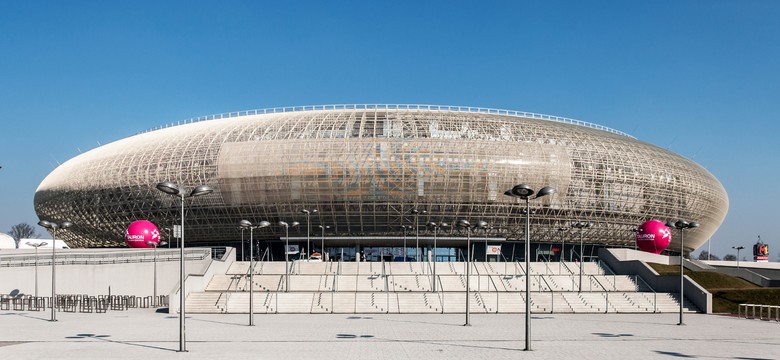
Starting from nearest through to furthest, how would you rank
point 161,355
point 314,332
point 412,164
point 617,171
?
point 161,355 → point 314,332 → point 412,164 → point 617,171

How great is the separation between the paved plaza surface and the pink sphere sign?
26.6 m

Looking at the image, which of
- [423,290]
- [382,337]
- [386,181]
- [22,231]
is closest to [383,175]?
[386,181]

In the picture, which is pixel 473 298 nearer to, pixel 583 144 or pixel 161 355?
pixel 161 355

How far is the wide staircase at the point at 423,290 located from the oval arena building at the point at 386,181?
12475 millimetres

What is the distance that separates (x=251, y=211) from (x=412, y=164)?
1587 centimetres

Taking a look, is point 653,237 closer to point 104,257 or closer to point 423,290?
point 423,290

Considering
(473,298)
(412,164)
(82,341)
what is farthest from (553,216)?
(82,341)

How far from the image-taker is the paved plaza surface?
76.9 ft

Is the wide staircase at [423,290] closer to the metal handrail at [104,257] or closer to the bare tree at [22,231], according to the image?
the metal handrail at [104,257]

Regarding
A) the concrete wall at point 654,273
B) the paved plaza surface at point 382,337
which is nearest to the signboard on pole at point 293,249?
the concrete wall at point 654,273

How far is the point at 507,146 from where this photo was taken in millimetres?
75938

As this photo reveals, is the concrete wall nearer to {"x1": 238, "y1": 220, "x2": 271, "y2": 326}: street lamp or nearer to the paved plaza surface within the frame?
the paved plaza surface

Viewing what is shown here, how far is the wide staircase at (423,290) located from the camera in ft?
146

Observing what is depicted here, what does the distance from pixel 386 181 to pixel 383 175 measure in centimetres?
60
